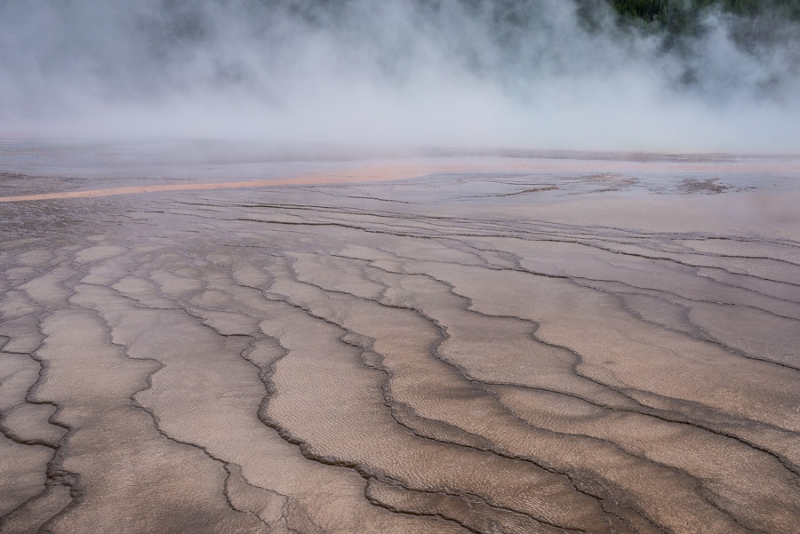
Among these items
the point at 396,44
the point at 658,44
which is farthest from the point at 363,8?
the point at 658,44

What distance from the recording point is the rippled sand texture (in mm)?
1266

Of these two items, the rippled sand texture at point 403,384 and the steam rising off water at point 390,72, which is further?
the steam rising off water at point 390,72

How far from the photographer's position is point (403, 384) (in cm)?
178

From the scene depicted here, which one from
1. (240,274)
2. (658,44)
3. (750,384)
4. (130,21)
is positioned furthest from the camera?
(130,21)

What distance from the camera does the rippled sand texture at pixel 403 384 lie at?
4.15ft

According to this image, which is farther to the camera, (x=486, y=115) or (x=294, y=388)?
(x=486, y=115)

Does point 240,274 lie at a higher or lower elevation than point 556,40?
lower

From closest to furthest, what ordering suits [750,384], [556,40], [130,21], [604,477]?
[604,477], [750,384], [556,40], [130,21]

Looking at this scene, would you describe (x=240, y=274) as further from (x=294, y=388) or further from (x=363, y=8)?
(x=363, y=8)

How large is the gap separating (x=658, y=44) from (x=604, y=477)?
1085 inches

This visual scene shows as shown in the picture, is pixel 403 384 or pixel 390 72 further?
pixel 390 72

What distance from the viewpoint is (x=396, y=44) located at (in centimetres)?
3191

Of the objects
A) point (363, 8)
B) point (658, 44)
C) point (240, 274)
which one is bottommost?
point (240, 274)

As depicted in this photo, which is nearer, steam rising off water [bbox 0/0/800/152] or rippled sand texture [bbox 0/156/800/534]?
rippled sand texture [bbox 0/156/800/534]
